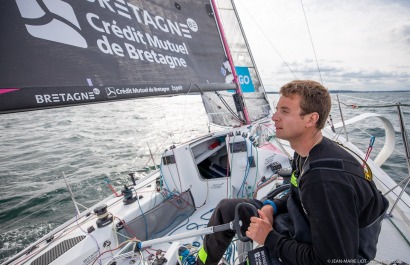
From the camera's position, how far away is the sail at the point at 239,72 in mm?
5363

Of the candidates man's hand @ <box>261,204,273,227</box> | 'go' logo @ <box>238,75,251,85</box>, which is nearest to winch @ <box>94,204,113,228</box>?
man's hand @ <box>261,204,273,227</box>

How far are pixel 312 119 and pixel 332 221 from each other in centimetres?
50

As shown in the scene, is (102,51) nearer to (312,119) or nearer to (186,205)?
(312,119)

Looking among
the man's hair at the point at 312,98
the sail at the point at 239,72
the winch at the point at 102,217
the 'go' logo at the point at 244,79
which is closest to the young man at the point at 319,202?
the man's hair at the point at 312,98

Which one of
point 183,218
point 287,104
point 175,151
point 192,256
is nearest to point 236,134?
point 175,151

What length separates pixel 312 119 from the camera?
1.12 metres

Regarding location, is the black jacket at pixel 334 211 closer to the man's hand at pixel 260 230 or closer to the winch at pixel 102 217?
the man's hand at pixel 260 230

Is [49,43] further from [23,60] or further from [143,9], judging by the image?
[143,9]

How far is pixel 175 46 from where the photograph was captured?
8.54 ft

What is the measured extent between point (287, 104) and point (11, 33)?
1.55 meters

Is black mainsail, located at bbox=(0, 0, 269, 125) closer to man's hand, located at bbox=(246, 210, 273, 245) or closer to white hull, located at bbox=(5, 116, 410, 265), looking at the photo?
white hull, located at bbox=(5, 116, 410, 265)

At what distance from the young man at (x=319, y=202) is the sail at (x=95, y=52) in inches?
51.8

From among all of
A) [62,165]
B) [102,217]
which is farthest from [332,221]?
[62,165]

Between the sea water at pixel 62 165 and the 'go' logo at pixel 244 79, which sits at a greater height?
the 'go' logo at pixel 244 79
